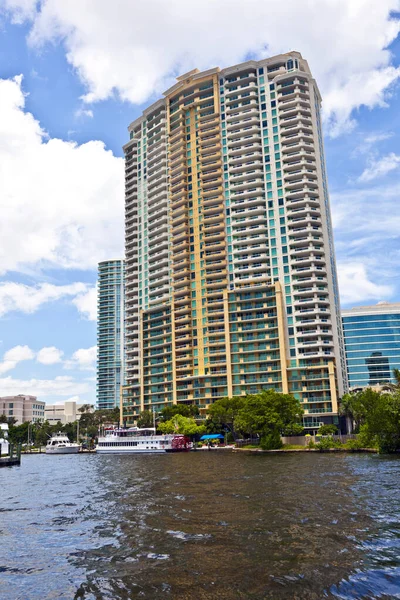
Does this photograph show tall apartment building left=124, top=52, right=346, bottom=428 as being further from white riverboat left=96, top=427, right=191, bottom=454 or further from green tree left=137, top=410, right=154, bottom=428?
white riverboat left=96, top=427, right=191, bottom=454

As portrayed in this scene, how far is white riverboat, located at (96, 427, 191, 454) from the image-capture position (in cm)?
11944

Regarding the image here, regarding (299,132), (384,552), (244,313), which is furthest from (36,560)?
(299,132)

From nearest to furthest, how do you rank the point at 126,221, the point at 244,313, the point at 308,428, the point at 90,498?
1. the point at 90,498
2. the point at 308,428
3. the point at 244,313
4. the point at 126,221

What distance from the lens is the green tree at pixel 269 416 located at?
9981cm

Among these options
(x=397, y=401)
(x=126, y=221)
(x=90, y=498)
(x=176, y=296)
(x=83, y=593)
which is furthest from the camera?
(x=126, y=221)

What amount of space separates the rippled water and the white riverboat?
74320 mm

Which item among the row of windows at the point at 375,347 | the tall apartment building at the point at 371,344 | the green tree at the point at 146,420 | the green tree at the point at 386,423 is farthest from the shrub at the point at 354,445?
the row of windows at the point at 375,347

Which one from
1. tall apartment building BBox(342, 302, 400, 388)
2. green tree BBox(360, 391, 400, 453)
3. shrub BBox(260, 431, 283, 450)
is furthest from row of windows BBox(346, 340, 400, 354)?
green tree BBox(360, 391, 400, 453)

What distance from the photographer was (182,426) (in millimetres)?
131875

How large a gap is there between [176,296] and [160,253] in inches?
667

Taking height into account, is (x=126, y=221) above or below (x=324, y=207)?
above

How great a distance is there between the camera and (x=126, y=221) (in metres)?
185

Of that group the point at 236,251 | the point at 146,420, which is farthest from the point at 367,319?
the point at 146,420

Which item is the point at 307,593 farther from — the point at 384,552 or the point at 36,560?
the point at 36,560
